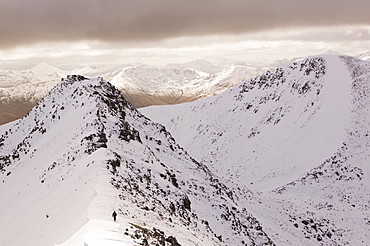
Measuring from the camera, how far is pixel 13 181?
3412 cm

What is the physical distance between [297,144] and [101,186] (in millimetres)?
58462

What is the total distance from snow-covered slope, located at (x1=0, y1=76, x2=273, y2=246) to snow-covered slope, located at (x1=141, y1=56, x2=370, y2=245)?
1214 cm

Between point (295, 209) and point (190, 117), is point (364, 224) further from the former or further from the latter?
point (190, 117)

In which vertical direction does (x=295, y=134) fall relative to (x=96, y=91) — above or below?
below

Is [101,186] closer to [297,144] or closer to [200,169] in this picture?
[200,169]

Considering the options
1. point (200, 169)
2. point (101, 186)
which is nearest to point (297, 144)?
point (200, 169)

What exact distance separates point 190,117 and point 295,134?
1757 inches

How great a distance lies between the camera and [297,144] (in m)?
70.8

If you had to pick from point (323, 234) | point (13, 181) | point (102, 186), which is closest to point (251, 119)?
point (323, 234)

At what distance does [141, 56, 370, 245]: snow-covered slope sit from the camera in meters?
44.7

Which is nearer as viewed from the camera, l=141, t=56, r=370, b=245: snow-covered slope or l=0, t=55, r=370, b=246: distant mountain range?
l=0, t=55, r=370, b=246: distant mountain range

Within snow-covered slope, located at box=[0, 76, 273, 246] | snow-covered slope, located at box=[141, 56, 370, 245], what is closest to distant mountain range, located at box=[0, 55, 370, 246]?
snow-covered slope, located at box=[0, 76, 273, 246]

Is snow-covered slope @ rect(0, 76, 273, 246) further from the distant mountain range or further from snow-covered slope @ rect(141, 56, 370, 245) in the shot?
snow-covered slope @ rect(141, 56, 370, 245)

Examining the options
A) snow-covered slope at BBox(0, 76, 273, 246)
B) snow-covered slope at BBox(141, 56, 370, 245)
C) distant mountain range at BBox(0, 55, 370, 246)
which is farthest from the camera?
snow-covered slope at BBox(141, 56, 370, 245)
